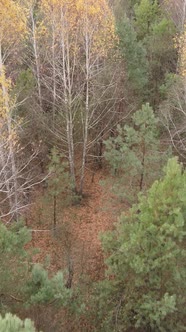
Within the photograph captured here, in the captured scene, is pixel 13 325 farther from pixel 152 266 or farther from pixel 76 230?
pixel 76 230

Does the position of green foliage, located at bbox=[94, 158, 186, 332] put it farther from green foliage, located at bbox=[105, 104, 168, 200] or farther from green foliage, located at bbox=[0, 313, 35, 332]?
green foliage, located at bbox=[0, 313, 35, 332]

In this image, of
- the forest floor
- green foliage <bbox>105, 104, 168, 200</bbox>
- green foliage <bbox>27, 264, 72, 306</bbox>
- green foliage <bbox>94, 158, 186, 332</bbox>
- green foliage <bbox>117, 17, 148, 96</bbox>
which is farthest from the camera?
green foliage <bbox>117, 17, 148, 96</bbox>

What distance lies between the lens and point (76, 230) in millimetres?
18438

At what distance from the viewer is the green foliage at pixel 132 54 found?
63.8 ft

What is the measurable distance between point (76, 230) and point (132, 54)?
8889 millimetres

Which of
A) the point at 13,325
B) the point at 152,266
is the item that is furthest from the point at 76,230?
the point at 13,325

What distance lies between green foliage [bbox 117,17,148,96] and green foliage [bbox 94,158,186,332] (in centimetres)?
1035

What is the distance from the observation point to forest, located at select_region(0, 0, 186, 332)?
9859 mm

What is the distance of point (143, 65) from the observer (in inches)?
811

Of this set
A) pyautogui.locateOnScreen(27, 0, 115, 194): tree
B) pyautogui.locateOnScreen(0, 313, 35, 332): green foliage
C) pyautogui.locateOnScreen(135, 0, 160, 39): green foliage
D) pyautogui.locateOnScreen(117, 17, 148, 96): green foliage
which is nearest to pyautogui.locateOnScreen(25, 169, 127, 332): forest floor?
pyautogui.locateOnScreen(27, 0, 115, 194): tree

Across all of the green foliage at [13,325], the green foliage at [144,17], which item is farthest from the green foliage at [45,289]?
the green foliage at [144,17]

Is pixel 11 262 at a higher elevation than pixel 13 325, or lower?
lower

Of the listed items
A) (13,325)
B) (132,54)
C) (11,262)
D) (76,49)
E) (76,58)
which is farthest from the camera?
(132,54)

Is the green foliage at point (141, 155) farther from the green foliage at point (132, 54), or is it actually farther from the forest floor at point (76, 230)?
the green foliage at point (132, 54)
